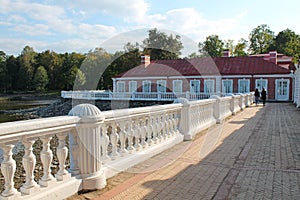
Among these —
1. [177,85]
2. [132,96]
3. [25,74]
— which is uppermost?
[25,74]

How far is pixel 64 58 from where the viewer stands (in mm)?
67562

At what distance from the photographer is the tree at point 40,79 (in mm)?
61378

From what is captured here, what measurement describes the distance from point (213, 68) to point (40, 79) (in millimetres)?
43702

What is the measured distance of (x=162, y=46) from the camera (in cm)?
6062

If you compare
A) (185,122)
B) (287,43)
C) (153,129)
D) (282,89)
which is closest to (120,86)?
(282,89)

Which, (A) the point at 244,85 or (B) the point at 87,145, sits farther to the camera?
(A) the point at 244,85

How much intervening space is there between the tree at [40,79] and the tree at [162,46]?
2298 cm

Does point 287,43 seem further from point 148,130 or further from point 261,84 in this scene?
point 148,130

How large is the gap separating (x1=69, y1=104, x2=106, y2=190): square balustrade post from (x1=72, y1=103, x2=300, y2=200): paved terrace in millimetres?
210

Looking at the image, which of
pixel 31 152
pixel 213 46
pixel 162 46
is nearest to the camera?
pixel 31 152

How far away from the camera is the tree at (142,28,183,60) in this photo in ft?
185

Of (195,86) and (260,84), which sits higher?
(260,84)

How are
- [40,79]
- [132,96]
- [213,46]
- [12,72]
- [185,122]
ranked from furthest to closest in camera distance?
1. [12,72]
2. [40,79]
3. [213,46]
4. [132,96]
5. [185,122]

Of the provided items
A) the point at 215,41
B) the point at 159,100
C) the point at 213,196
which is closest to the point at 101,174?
the point at 213,196
